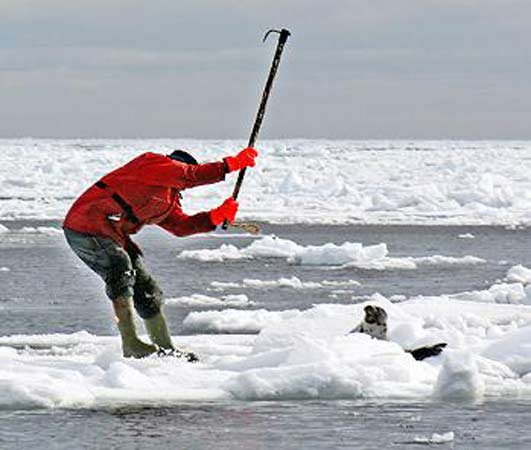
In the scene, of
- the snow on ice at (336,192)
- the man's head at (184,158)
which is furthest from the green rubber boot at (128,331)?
the snow on ice at (336,192)

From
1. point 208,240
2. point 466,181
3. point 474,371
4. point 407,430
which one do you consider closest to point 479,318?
point 474,371

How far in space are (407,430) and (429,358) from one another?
2242mm

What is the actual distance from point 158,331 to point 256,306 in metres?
7.31

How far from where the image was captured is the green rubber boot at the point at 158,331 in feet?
34.7

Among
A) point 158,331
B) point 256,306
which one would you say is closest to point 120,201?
point 158,331

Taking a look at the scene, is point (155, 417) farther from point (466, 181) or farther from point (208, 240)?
point (466, 181)

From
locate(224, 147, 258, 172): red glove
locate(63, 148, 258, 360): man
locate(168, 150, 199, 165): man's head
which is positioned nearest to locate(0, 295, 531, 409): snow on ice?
locate(63, 148, 258, 360): man

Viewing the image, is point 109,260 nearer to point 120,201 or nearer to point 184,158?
point 120,201

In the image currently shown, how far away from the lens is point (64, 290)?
65.3 ft

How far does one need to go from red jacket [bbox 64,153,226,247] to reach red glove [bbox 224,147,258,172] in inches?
2.1

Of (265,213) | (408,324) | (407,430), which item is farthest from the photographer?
(265,213)

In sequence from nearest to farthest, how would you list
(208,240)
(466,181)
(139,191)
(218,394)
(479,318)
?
(218,394) < (139,191) < (479,318) < (208,240) < (466,181)

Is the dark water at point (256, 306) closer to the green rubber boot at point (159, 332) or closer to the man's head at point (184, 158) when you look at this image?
the green rubber boot at point (159, 332)

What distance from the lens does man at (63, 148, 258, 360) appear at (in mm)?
9906
